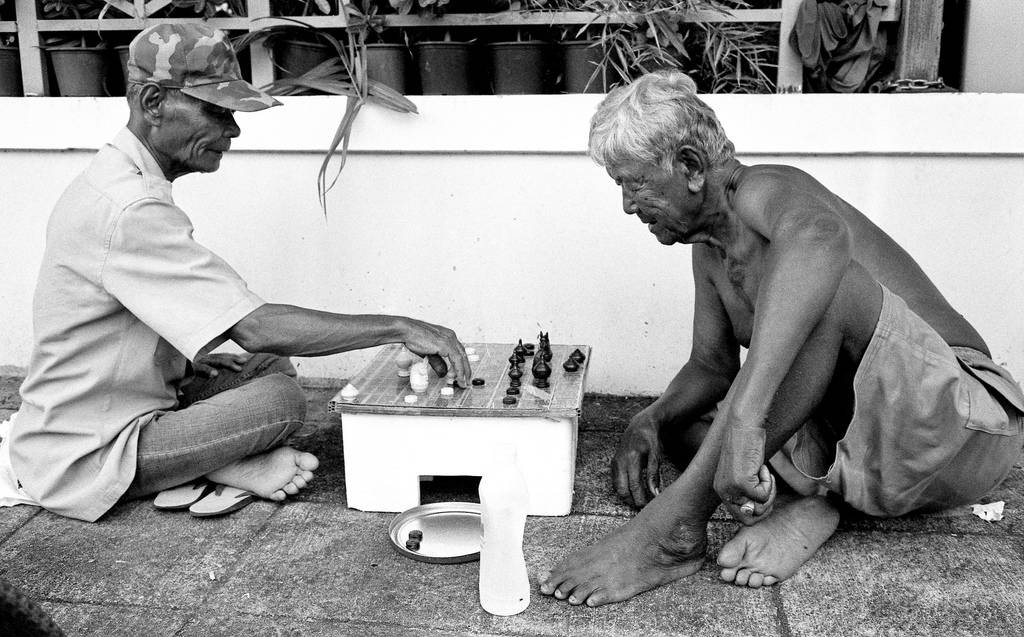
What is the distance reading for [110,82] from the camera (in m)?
4.30

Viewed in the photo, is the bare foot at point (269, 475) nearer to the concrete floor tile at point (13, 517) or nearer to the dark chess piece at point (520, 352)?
the concrete floor tile at point (13, 517)

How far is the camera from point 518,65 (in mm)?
3977

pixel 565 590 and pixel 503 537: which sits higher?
pixel 503 537

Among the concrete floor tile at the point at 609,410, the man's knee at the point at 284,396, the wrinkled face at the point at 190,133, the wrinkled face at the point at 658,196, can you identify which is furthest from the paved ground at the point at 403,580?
the wrinkled face at the point at 190,133

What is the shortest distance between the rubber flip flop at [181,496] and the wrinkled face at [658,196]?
1.49 meters

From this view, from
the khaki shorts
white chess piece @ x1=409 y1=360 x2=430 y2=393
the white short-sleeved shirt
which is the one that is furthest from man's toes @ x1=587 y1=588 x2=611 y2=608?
the white short-sleeved shirt

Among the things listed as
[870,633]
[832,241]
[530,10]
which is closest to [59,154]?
[530,10]

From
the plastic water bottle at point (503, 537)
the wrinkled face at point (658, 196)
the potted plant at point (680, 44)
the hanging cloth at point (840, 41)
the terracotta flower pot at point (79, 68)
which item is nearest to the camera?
the plastic water bottle at point (503, 537)

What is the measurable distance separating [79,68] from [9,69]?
33cm

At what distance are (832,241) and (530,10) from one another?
2.04 m

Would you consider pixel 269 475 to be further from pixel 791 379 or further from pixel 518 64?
pixel 518 64

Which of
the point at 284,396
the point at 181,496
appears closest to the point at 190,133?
the point at 284,396

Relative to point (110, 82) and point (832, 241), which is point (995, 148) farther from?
point (110, 82)

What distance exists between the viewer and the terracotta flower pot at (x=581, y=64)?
13.0 ft
